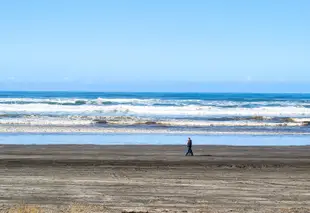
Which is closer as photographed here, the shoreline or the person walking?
the person walking

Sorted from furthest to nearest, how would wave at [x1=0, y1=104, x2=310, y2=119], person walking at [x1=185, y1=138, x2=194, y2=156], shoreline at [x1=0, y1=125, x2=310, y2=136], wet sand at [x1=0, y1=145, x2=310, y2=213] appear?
1. wave at [x1=0, y1=104, x2=310, y2=119]
2. shoreline at [x1=0, y1=125, x2=310, y2=136]
3. person walking at [x1=185, y1=138, x2=194, y2=156]
4. wet sand at [x1=0, y1=145, x2=310, y2=213]

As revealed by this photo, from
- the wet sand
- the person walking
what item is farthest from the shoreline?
the person walking

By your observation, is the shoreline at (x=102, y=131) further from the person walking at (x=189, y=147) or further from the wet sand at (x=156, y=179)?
the person walking at (x=189, y=147)

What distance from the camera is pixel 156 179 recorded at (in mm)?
Result: 16688

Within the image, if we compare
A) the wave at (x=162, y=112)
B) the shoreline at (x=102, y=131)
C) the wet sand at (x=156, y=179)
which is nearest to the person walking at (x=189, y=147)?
the wet sand at (x=156, y=179)

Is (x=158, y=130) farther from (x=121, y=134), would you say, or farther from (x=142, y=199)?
(x=142, y=199)

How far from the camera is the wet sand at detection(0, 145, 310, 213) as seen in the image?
13.2m

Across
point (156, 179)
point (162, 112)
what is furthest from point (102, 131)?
point (162, 112)

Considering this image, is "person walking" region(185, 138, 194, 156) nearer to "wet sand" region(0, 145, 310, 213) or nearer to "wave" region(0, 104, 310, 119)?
"wet sand" region(0, 145, 310, 213)

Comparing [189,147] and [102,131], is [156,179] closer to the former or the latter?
[189,147]

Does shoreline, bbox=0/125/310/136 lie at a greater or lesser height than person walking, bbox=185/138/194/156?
lesser

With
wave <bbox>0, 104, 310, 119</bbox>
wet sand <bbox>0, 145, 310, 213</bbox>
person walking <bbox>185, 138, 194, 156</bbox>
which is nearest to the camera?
wet sand <bbox>0, 145, 310, 213</bbox>

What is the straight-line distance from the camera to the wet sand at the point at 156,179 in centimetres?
1323

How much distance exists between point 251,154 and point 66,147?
8.61 meters
